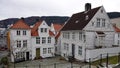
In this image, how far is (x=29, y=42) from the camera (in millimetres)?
38562

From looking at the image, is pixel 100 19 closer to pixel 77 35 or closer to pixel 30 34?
pixel 77 35

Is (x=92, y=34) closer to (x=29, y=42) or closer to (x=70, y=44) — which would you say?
(x=70, y=44)

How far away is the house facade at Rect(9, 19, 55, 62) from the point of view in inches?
1443

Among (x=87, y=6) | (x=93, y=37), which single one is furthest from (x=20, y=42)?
(x=87, y=6)

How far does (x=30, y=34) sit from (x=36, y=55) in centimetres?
513

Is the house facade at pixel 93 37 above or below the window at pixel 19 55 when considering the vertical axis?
above

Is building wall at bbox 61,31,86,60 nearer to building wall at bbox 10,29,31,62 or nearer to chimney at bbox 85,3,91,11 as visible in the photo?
chimney at bbox 85,3,91,11

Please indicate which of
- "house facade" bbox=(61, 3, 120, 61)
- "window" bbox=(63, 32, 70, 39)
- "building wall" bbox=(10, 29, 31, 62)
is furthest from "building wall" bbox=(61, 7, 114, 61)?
"building wall" bbox=(10, 29, 31, 62)

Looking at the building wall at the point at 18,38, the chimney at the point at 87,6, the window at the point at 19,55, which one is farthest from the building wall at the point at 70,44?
the window at the point at 19,55

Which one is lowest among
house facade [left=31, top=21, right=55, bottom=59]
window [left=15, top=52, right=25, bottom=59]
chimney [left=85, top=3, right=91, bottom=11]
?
window [left=15, top=52, right=25, bottom=59]

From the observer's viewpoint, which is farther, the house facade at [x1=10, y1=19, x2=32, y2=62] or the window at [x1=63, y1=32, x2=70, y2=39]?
the window at [x1=63, y1=32, x2=70, y2=39]

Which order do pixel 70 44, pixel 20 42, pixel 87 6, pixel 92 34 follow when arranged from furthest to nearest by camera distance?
pixel 87 6 → pixel 70 44 → pixel 20 42 → pixel 92 34

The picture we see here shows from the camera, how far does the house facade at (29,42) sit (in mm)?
36650

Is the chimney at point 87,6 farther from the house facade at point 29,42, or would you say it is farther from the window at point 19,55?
the window at point 19,55
